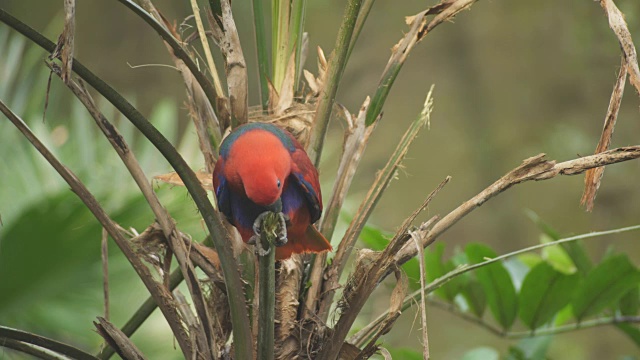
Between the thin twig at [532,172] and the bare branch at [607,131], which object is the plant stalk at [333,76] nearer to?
the thin twig at [532,172]

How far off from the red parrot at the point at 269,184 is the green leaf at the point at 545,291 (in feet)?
1.63

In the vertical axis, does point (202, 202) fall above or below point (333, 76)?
below

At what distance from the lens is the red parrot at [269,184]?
0.77m

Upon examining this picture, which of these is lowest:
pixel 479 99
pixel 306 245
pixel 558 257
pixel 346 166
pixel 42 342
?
pixel 42 342

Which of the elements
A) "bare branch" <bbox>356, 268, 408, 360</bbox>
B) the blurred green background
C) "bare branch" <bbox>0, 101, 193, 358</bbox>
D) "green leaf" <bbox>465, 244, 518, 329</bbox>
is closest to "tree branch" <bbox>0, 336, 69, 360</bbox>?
"bare branch" <bbox>0, 101, 193, 358</bbox>

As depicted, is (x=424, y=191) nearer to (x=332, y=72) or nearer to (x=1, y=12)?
(x=332, y=72)

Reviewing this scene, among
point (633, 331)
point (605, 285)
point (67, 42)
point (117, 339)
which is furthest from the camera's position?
point (633, 331)

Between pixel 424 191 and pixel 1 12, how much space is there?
3.20 metres

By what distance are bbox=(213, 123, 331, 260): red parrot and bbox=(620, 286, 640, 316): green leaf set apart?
27.5 inches

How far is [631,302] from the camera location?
132 cm

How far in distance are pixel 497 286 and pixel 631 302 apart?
255 millimetres

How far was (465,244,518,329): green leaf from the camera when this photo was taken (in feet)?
4.07

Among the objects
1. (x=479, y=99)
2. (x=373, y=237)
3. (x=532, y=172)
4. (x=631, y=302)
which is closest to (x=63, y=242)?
(x=373, y=237)

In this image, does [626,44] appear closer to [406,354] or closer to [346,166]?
[346,166]
